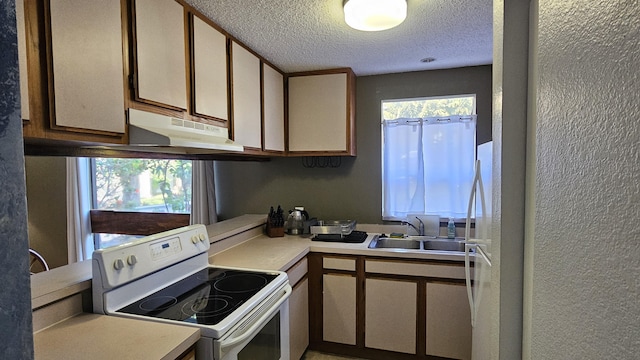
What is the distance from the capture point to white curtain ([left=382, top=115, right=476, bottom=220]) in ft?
8.73

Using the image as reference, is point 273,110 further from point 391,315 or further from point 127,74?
point 391,315

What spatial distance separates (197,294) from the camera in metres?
1.52

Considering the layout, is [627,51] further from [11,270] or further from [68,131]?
[68,131]

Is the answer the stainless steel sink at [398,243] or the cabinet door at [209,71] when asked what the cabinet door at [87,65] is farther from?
the stainless steel sink at [398,243]

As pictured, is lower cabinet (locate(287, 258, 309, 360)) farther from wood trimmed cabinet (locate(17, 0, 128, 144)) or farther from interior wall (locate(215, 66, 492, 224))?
wood trimmed cabinet (locate(17, 0, 128, 144))

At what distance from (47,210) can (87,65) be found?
316 cm

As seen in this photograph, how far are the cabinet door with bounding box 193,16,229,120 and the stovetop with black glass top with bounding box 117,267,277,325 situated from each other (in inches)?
35.5

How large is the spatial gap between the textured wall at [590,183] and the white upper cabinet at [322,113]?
1903 millimetres

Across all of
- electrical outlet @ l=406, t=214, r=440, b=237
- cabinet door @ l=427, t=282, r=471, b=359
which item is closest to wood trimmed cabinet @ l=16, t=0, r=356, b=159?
electrical outlet @ l=406, t=214, r=440, b=237

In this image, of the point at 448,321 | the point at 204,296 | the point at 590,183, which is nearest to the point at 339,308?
the point at 448,321

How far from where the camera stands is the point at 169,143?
1.24 metres

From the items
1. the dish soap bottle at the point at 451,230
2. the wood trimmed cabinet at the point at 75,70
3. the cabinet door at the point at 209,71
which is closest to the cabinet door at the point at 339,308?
the dish soap bottle at the point at 451,230

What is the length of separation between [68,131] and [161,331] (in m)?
0.76

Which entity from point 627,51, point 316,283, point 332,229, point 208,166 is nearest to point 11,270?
point 627,51
